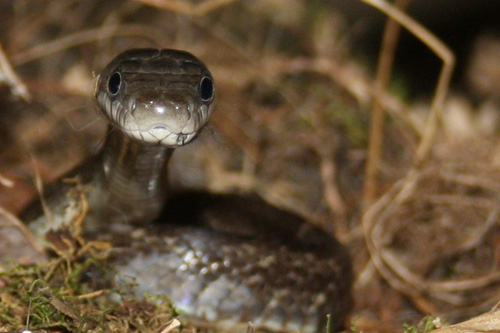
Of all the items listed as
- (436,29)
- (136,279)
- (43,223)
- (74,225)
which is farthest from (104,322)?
(436,29)

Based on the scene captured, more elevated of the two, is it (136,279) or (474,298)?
(136,279)

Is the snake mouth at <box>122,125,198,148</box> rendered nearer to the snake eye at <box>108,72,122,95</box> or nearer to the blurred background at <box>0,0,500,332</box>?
the snake eye at <box>108,72,122,95</box>

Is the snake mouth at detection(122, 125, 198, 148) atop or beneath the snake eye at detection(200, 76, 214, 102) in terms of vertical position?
beneath

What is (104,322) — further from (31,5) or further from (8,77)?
(31,5)

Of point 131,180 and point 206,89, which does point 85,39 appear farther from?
point 206,89

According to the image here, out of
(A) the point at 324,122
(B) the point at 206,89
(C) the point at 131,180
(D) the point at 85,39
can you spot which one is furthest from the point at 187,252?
(D) the point at 85,39

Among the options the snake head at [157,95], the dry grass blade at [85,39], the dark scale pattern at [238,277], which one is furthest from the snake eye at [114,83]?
the dry grass blade at [85,39]

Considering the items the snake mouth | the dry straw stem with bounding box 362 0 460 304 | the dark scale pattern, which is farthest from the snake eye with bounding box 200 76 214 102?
the dry straw stem with bounding box 362 0 460 304
